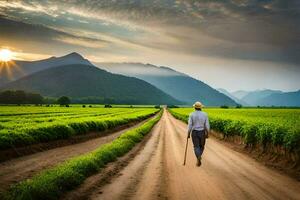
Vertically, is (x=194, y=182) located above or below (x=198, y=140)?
below

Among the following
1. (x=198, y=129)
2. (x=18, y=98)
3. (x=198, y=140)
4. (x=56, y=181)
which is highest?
(x=18, y=98)

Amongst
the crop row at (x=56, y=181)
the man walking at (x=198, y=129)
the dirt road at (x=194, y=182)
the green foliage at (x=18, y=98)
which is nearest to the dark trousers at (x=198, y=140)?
the man walking at (x=198, y=129)

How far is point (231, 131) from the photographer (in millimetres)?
37469

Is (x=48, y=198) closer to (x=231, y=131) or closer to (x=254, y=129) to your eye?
(x=254, y=129)

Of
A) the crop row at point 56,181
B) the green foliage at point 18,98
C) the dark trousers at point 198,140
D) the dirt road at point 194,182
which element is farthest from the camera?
the green foliage at point 18,98

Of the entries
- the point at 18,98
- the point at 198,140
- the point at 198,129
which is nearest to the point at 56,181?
the point at 198,140

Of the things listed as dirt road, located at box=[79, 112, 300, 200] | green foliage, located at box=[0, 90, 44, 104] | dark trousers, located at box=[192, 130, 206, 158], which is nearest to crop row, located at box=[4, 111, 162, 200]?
dirt road, located at box=[79, 112, 300, 200]

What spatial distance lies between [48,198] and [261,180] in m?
8.59

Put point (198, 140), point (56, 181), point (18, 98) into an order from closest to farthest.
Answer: point (56, 181) → point (198, 140) → point (18, 98)

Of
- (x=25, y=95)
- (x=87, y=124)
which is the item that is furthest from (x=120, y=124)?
(x=25, y=95)

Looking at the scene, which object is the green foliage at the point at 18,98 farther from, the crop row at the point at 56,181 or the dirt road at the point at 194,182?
the dirt road at the point at 194,182

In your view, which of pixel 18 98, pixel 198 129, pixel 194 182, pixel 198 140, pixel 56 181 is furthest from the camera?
pixel 18 98

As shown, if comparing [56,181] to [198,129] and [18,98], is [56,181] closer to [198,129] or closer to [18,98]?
[198,129]

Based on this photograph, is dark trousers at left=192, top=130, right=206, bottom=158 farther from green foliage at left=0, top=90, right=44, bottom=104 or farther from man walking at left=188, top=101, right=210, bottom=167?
green foliage at left=0, top=90, right=44, bottom=104
